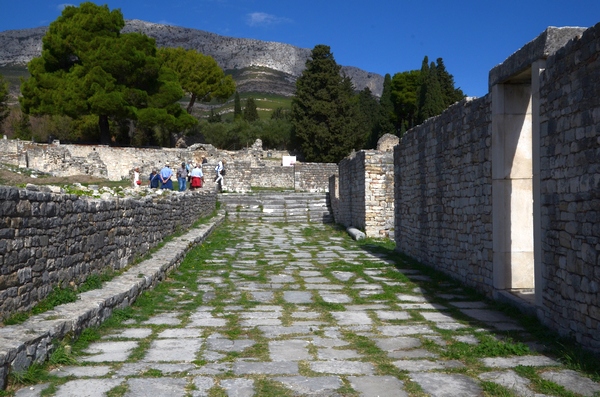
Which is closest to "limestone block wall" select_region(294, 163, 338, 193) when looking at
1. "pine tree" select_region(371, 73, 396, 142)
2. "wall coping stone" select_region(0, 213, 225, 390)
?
"pine tree" select_region(371, 73, 396, 142)

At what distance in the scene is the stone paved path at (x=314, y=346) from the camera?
3.69 metres

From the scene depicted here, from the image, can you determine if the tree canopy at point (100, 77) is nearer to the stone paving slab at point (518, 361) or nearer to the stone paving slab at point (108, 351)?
the stone paving slab at point (108, 351)

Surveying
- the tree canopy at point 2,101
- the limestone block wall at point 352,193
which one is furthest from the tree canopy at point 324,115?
the tree canopy at point 2,101

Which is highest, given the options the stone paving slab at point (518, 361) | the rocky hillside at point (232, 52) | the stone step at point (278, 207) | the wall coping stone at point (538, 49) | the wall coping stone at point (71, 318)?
the rocky hillside at point (232, 52)

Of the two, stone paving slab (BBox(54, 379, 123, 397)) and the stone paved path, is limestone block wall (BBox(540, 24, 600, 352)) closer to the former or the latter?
the stone paved path

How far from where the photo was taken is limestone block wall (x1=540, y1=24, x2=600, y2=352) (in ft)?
14.0

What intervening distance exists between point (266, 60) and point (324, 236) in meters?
121

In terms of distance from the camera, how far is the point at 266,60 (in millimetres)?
130500

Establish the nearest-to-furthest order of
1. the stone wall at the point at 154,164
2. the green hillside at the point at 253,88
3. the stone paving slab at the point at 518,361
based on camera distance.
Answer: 1. the stone paving slab at the point at 518,361
2. the stone wall at the point at 154,164
3. the green hillside at the point at 253,88

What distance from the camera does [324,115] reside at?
1626 inches

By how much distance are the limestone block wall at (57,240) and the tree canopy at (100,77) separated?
99.2 feet

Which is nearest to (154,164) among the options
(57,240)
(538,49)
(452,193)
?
(452,193)

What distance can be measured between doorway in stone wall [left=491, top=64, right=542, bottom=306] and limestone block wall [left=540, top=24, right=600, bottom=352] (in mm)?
1224

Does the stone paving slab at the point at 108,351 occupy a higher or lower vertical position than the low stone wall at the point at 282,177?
lower
